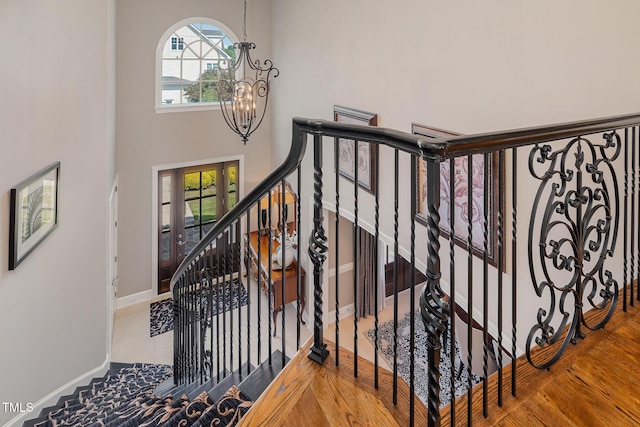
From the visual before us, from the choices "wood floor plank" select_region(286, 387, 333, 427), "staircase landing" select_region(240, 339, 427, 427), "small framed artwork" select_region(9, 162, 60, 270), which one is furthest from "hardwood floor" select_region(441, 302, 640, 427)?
"small framed artwork" select_region(9, 162, 60, 270)

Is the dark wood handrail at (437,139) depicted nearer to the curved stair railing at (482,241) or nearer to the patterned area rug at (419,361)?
the curved stair railing at (482,241)

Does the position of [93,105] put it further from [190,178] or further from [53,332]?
[190,178]

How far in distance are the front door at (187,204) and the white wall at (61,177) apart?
2.25m

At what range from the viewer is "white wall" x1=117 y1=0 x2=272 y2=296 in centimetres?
589

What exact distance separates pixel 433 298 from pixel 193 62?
653cm

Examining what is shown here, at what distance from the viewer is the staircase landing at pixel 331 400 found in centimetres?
121

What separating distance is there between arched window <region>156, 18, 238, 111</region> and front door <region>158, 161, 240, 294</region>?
1.07 meters

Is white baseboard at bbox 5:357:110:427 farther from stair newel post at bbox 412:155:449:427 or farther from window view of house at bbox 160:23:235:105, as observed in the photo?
window view of house at bbox 160:23:235:105

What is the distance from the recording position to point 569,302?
9.01 feet

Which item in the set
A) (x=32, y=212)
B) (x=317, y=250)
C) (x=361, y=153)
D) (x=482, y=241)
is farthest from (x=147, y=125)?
(x=317, y=250)

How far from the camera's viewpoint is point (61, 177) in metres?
3.28

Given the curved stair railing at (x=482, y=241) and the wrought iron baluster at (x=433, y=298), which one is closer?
the wrought iron baluster at (x=433, y=298)

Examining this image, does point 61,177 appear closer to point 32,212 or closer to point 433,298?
point 32,212

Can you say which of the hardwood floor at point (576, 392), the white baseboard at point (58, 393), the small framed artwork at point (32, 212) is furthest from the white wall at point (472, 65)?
the white baseboard at point (58, 393)
